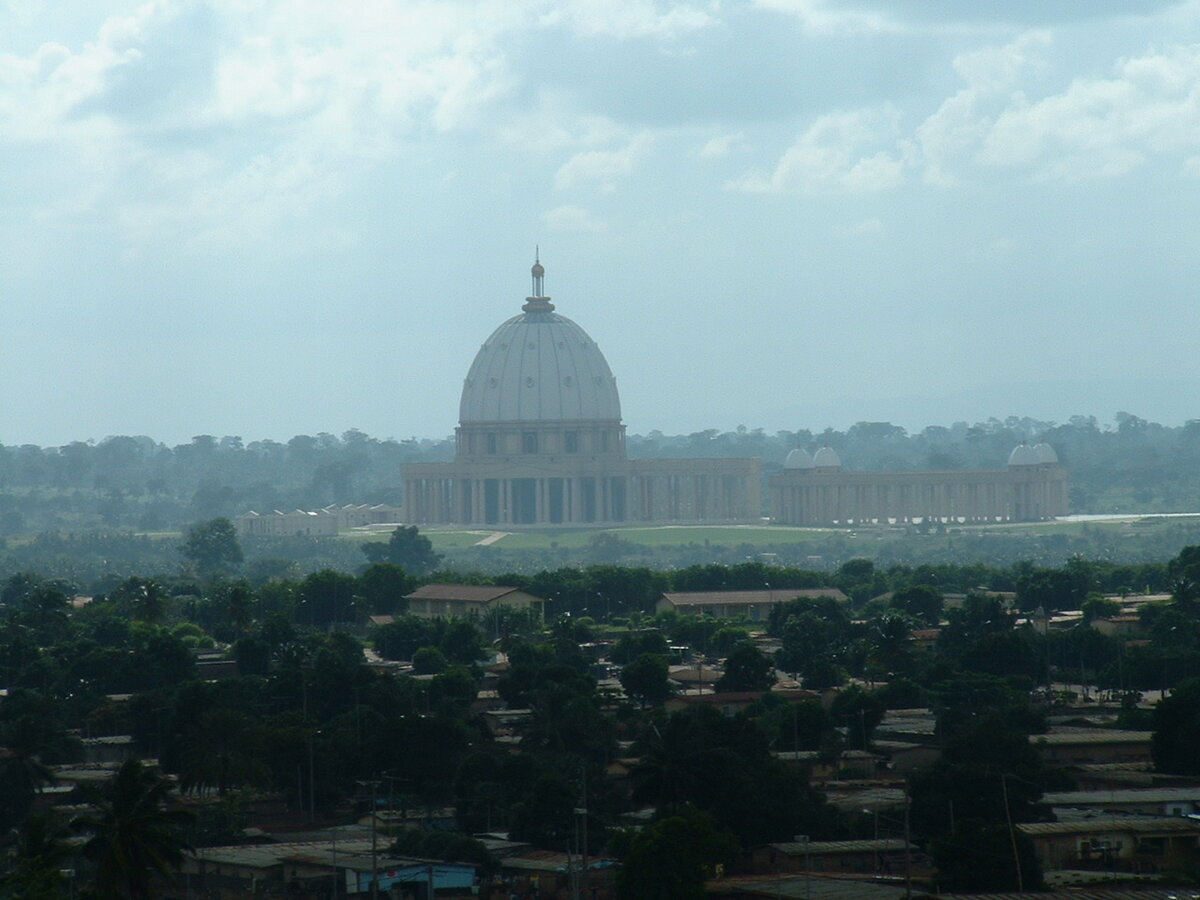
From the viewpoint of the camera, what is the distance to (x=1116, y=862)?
49281mm

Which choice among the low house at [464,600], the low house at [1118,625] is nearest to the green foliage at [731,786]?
the low house at [1118,625]

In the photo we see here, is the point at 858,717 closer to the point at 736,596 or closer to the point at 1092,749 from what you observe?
the point at 1092,749

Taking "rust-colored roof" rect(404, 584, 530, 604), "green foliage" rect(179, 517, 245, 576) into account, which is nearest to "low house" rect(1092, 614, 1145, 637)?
"rust-colored roof" rect(404, 584, 530, 604)

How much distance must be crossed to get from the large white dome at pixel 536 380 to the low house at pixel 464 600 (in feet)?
306

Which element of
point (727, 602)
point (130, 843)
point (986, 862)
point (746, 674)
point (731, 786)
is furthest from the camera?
point (727, 602)

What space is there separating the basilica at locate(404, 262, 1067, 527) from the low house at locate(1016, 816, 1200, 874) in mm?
133414

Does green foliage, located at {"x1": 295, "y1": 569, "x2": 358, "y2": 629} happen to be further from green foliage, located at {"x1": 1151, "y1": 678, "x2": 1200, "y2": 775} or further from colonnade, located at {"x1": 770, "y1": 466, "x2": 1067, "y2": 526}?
colonnade, located at {"x1": 770, "y1": 466, "x2": 1067, "y2": 526}

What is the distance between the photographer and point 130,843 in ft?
145

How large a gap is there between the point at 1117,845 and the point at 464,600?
5088 cm

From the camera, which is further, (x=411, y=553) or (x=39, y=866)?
(x=411, y=553)

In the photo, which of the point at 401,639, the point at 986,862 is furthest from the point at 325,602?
the point at 986,862

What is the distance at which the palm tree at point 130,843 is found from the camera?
4378 centimetres

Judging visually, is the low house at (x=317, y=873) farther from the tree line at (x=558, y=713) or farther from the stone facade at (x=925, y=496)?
the stone facade at (x=925, y=496)

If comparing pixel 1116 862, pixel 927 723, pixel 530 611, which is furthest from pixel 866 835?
pixel 530 611
